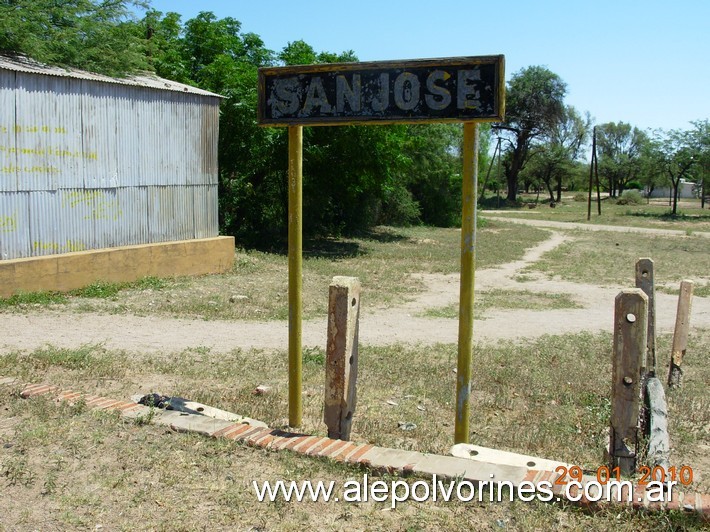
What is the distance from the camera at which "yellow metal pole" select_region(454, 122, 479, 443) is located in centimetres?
435

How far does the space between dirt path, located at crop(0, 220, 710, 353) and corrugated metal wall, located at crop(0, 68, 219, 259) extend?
2236 mm

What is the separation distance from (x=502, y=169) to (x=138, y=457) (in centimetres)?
6960

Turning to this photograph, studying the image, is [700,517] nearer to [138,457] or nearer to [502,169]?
[138,457]

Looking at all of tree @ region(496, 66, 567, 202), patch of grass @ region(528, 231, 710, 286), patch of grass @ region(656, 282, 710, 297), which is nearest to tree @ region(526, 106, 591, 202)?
tree @ region(496, 66, 567, 202)

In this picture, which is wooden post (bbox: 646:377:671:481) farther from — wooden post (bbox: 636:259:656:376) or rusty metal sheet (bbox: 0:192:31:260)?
rusty metal sheet (bbox: 0:192:31:260)

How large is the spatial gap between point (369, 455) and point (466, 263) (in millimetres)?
1325

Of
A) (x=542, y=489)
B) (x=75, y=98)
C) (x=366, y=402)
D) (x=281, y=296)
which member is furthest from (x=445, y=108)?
(x=75, y=98)

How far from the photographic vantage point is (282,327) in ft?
32.0

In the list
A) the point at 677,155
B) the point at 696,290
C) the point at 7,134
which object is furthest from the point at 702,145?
the point at 7,134

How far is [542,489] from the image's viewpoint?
3.56 m

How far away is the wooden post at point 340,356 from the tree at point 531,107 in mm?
59154

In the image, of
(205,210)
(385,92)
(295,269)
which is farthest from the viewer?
(205,210)

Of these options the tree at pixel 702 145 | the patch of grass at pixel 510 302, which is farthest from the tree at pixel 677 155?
the patch of grass at pixel 510 302

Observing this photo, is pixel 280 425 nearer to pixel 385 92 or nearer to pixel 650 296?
pixel 385 92
